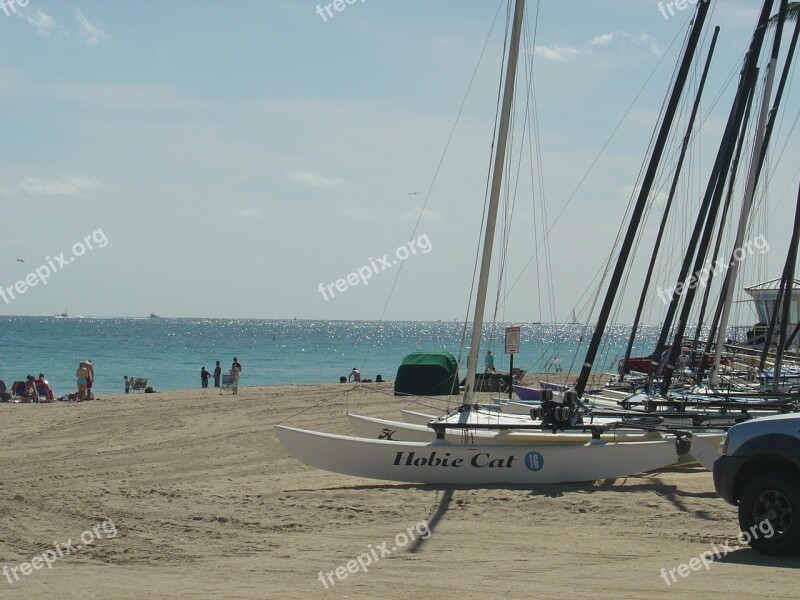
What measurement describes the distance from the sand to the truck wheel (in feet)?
0.67

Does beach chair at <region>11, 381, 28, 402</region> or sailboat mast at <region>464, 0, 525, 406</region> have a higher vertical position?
sailboat mast at <region>464, 0, 525, 406</region>

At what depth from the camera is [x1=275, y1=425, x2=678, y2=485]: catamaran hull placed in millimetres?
14328

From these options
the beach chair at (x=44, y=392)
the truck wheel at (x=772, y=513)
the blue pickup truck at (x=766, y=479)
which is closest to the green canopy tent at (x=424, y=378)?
the beach chair at (x=44, y=392)

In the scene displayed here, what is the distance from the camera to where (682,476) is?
604 inches

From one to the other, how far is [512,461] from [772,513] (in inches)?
211

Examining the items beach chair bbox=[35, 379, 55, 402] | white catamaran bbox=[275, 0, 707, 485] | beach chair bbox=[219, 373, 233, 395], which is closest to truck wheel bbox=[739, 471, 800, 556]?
white catamaran bbox=[275, 0, 707, 485]

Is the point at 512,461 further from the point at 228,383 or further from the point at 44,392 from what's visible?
the point at 44,392

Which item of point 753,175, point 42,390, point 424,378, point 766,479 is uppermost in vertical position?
point 753,175

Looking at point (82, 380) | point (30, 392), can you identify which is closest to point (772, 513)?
point (82, 380)

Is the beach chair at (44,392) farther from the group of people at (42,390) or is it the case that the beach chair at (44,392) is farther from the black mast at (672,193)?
the black mast at (672,193)

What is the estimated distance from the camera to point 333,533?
11172 millimetres

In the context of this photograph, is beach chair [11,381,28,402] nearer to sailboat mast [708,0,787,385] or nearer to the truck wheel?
sailboat mast [708,0,787,385]

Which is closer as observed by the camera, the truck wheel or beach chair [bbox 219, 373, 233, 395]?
the truck wheel

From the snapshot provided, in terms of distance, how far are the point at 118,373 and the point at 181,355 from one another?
3159 centimetres
